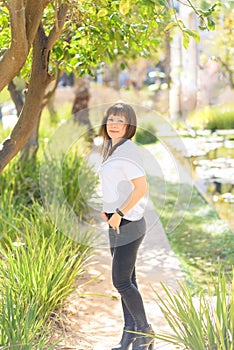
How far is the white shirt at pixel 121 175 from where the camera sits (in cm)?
337

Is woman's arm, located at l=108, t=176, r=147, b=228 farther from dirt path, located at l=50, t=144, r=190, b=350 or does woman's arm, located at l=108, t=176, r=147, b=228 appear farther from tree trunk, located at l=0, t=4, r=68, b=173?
tree trunk, located at l=0, t=4, r=68, b=173

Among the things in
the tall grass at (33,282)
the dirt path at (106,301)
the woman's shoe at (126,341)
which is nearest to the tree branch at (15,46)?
the tall grass at (33,282)

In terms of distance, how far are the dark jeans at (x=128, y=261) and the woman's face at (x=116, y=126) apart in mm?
435

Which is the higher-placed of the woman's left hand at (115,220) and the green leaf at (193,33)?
the green leaf at (193,33)

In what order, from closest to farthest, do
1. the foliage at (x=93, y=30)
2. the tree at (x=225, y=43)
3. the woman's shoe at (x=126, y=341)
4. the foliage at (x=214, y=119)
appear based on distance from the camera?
the foliage at (x=93, y=30), the woman's shoe at (x=126, y=341), the tree at (x=225, y=43), the foliage at (x=214, y=119)

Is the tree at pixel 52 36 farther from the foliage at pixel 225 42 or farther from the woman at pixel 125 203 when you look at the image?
the foliage at pixel 225 42

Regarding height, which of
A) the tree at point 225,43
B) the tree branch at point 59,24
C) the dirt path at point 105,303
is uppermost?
the tree at point 225,43

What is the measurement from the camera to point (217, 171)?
35.5 ft

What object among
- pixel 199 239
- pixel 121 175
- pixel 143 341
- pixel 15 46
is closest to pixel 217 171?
pixel 199 239

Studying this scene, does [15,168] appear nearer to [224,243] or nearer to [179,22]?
[224,243]

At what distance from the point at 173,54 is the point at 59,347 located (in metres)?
16.2

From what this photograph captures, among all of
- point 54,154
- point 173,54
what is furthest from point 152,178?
point 173,54

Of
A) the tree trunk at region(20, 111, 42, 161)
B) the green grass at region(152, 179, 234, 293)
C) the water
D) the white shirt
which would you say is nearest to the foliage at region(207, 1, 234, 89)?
the water

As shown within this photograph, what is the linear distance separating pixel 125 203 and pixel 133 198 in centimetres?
5
